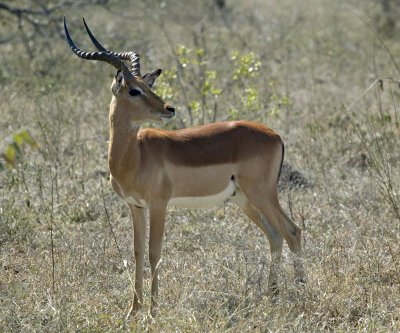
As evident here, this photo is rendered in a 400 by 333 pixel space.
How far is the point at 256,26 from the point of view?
15586 mm

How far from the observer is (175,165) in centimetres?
584

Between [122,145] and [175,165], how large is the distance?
38 centimetres

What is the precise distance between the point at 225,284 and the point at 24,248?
1.78m

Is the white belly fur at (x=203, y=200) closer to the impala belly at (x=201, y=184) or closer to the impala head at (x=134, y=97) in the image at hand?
the impala belly at (x=201, y=184)

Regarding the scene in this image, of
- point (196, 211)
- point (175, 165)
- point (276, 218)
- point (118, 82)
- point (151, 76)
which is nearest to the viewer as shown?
point (118, 82)

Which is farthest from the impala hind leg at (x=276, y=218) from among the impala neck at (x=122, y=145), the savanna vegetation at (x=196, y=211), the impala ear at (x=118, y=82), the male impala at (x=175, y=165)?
the impala ear at (x=118, y=82)

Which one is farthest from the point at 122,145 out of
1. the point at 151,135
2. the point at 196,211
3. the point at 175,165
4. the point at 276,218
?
the point at 196,211

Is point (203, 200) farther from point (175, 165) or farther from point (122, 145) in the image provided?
point (122, 145)

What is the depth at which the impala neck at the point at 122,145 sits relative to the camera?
5.68 metres

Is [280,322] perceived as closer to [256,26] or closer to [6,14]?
[6,14]

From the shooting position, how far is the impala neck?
5680mm

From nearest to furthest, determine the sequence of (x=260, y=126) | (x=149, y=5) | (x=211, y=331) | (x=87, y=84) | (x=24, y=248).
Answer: (x=211, y=331)
(x=260, y=126)
(x=24, y=248)
(x=87, y=84)
(x=149, y=5)

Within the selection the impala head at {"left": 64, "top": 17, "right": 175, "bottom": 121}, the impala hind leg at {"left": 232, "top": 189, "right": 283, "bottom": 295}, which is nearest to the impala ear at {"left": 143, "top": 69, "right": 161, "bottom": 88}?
the impala head at {"left": 64, "top": 17, "right": 175, "bottom": 121}

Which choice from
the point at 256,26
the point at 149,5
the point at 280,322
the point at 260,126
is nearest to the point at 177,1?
the point at 256,26
